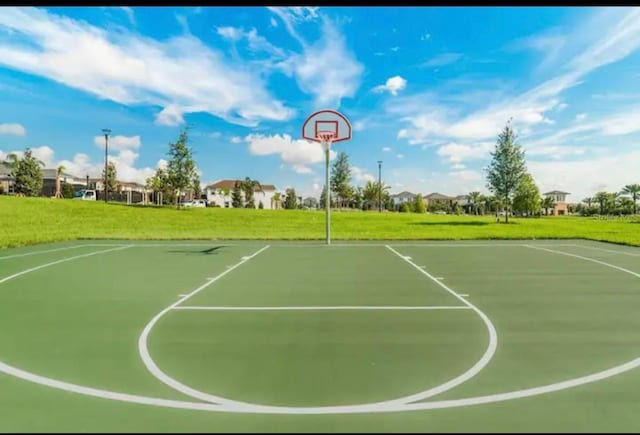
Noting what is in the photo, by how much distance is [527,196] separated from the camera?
29.4m

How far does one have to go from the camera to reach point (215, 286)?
590 centimetres

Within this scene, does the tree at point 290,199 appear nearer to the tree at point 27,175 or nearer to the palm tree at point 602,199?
the tree at point 27,175

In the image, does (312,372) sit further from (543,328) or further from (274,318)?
(543,328)

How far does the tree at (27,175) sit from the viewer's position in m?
33.8

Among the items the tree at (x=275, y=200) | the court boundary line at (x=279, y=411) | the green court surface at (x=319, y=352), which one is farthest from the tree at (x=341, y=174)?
the court boundary line at (x=279, y=411)

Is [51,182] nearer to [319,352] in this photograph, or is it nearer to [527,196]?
[527,196]

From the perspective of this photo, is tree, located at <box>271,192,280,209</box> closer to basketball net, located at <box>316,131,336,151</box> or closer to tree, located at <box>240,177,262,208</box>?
tree, located at <box>240,177,262,208</box>

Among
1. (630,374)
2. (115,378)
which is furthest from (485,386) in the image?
(115,378)

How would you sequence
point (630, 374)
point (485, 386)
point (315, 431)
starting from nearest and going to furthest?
point (315, 431) < point (485, 386) < point (630, 374)

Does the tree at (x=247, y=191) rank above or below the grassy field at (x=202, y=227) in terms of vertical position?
above

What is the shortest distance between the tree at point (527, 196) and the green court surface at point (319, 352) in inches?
940

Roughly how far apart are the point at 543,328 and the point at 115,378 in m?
3.98

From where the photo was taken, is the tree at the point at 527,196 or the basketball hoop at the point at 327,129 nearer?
the basketball hoop at the point at 327,129

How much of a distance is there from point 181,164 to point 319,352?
1028 inches
